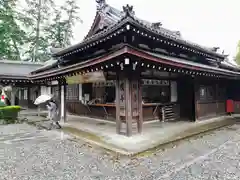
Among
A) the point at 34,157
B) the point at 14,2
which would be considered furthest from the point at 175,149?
the point at 14,2

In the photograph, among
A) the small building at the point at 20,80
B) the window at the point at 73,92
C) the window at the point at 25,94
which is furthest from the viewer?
the window at the point at 25,94

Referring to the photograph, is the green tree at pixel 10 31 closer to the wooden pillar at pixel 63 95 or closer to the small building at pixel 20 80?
the small building at pixel 20 80

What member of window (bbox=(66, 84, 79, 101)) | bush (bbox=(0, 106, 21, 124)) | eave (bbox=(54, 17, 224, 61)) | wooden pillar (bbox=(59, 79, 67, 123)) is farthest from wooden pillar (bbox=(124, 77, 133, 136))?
bush (bbox=(0, 106, 21, 124))

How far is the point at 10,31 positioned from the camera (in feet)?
70.7

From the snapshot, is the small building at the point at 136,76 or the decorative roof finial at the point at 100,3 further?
the decorative roof finial at the point at 100,3

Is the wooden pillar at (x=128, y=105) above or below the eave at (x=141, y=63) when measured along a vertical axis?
below

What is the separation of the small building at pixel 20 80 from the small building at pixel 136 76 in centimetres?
253

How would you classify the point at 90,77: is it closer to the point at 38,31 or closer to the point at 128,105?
the point at 128,105

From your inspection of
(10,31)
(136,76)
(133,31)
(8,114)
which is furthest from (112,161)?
(10,31)

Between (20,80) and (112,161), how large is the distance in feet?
36.7

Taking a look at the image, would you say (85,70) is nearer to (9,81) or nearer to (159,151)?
(159,151)

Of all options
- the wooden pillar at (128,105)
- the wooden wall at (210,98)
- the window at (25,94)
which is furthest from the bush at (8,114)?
the wooden wall at (210,98)

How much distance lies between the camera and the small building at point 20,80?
42.3ft

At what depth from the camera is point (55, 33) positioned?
26641mm
